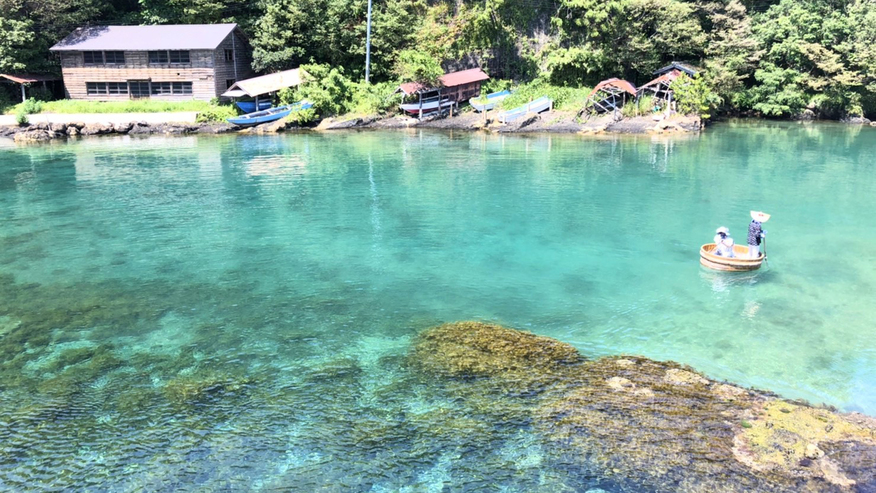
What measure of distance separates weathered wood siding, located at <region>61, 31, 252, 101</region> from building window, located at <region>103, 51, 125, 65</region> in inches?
14.1

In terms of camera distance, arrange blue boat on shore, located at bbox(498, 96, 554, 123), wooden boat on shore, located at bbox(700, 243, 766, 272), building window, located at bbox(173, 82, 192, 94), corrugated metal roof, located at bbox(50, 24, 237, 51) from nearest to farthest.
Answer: wooden boat on shore, located at bbox(700, 243, 766, 272), corrugated metal roof, located at bbox(50, 24, 237, 51), blue boat on shore, located at bbox(498, 96, 554, 123), building window, located at bbox(173, 82, 192, 94)

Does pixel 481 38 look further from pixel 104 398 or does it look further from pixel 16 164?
pixel 104 398

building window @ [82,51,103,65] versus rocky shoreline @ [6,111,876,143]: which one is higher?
building window @ [82,51,103,65]

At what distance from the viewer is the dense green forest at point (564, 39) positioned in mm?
50531

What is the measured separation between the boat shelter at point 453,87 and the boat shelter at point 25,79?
1226 inches

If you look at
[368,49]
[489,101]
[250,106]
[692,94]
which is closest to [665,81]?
[692,94]

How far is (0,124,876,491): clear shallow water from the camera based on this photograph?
10141mm

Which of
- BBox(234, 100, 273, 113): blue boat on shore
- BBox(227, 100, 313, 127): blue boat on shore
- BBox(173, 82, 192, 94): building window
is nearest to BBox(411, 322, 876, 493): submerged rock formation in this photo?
BBox(227, 100, 313, 127): blue boat on shore

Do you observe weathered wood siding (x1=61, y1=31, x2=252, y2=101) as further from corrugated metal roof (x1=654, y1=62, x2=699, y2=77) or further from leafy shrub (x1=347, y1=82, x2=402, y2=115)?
corrugated metal roof (x1=654, y1=62, x2=699, y2=77)

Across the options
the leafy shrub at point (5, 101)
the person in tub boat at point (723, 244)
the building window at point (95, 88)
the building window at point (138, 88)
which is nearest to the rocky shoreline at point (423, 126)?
the leafy shrub at point (5, 101)

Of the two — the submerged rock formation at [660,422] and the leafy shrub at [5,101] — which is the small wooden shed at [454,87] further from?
the submerged rock formation at [660,422]

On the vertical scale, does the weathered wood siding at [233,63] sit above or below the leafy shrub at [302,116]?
above

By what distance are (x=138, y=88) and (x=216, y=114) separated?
8.84 m

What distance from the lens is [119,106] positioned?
52688 millimetres
